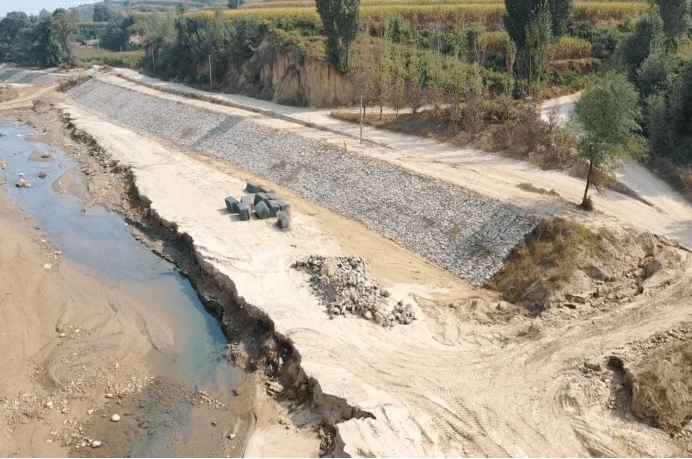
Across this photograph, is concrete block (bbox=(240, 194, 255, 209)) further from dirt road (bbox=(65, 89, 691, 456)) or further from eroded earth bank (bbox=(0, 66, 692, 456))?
dirt road (bbox=(65, 89, 691, 456))

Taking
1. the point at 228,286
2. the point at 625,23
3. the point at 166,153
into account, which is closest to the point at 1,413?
the point at 228,286

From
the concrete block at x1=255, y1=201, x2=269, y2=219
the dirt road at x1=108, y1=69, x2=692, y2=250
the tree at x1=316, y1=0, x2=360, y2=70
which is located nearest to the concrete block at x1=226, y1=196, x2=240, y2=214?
the concrete block at x1=255, y1=201, x2=269, y2=219

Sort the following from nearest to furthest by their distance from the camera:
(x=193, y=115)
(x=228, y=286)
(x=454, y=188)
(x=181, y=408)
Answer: (x=181, y=408) → (x=228, y=286) → (x=454, y=188) → (x=193, y=115)

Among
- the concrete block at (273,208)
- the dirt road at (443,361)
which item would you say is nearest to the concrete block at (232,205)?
the concrete block at (273,208)

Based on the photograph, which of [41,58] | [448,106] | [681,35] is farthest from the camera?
[41,58]

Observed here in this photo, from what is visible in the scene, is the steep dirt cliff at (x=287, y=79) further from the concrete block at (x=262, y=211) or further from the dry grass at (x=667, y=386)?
the dry grass at (x=667, y=386)

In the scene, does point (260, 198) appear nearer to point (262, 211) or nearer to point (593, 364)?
point (262, 211)

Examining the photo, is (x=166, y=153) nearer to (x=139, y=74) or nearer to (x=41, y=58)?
(x=139, y=74)
